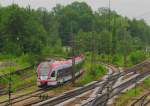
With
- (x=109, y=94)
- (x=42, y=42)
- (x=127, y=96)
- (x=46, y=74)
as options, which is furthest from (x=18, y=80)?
(x=42, y=42)

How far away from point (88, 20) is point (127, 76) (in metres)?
106

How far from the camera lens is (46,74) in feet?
159

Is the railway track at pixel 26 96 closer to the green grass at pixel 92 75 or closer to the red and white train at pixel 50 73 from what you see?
the red and white train at pixel 50 73

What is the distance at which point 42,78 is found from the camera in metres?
48.5

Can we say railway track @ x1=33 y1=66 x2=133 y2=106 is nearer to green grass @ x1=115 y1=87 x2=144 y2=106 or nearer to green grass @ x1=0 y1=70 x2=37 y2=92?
green grass @ x1=115 y1=87 x2=144 y2=106

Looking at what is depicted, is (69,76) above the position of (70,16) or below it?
below

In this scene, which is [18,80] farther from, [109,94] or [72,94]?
[109,94]

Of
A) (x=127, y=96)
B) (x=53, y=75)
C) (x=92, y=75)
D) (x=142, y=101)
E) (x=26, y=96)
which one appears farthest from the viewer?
Result: (x=92, y=75)

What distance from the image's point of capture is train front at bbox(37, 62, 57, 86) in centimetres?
4819

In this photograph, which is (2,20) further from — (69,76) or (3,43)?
(69,76)

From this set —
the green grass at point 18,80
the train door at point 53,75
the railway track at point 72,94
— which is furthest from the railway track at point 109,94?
the green grass at point 18,80

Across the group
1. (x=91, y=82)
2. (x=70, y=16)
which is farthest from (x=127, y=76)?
(x=70, y=16)

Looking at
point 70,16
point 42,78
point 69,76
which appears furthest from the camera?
point 70,16

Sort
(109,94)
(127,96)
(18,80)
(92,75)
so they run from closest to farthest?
(109,94)
(127,96)
(18,80)
(92,75)
